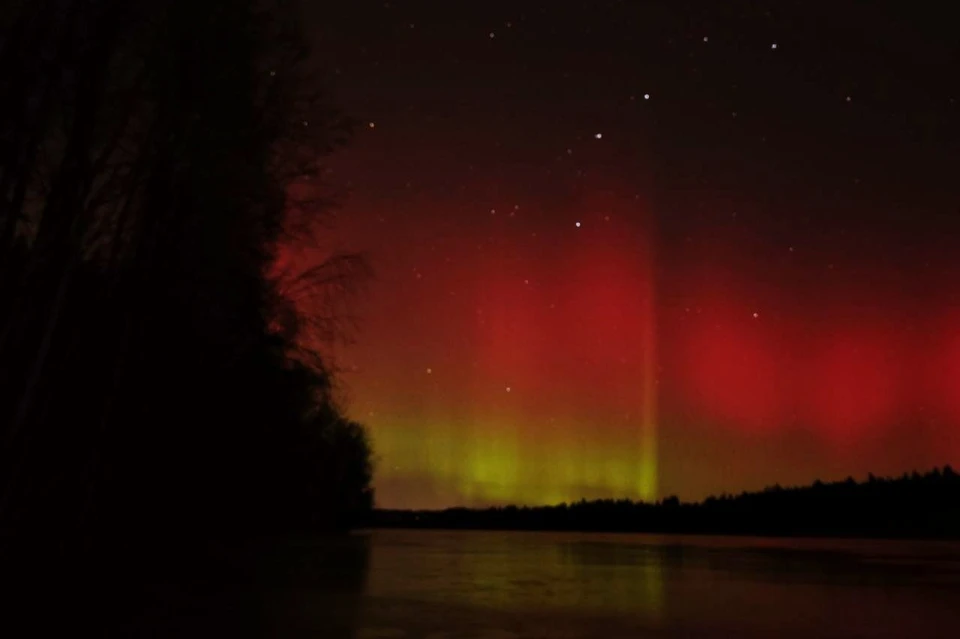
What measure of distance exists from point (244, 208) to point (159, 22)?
3286 millimetres

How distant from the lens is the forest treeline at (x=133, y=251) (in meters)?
11.0

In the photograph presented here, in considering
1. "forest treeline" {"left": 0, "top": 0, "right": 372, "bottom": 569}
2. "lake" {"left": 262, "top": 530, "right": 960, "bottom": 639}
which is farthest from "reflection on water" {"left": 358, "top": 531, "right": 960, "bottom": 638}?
"forest treeline" {"left": 0, "top": 0, "right": 372, "bottom": 569}

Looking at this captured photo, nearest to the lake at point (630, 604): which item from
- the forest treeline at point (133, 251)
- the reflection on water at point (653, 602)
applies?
the reflection on water at point (653, 602)

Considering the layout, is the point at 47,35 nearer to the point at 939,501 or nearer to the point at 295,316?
the point at 295,316

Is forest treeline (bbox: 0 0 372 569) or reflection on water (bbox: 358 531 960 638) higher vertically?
forest treeline (bbox: 0 0 372 569)

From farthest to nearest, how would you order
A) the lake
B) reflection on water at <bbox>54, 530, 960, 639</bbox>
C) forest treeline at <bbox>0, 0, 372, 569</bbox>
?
forest treeline at <bbox>0, 0, 372, 569</bbox> → the lake → reflection on water at <bbox>54, 530, 960, 639</bbox>

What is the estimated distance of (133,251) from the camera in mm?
14594

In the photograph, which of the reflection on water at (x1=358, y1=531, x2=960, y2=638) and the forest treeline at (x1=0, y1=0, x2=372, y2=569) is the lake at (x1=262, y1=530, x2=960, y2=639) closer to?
the reflection on water at (x1=358, y1=531, x2=960, y2=638)

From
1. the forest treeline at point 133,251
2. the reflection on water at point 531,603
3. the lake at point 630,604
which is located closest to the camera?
the reflection on water at point 531,603

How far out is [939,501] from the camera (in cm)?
7712

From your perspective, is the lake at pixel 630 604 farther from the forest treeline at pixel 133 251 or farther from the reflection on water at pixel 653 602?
the forest treeline at pixel 133 251

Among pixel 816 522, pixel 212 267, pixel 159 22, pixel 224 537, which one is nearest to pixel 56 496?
pixel 212 267

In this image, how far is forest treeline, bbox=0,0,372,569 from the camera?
11008 mm

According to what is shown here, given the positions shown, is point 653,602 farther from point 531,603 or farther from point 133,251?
point 133,251
